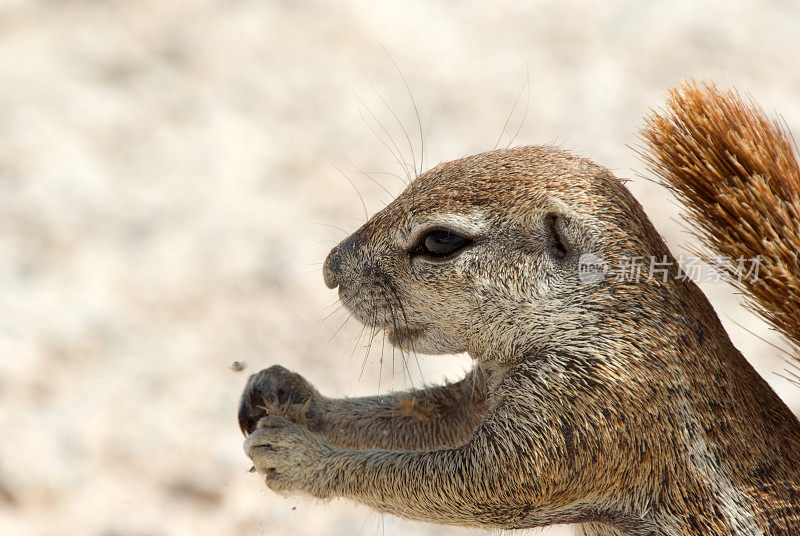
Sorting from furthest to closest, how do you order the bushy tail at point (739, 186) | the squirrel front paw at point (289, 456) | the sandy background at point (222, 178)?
1. the sandy background at point (222, 178)
2. the squirrel front paw at point (289, 456)
3. the bushy tail at point (739, 186)

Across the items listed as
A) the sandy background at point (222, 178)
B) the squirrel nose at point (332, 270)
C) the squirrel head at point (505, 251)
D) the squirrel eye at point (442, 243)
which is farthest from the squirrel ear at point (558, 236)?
the sandy background at point (222, 178)

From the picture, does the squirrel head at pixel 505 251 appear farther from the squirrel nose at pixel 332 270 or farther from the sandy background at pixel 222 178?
the sandy background at pixel 222 178

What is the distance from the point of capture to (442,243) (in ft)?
5.91

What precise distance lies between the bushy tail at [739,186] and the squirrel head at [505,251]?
145 millimetres

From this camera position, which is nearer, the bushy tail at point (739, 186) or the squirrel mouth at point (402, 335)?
the bushy tail at point (739, 186)

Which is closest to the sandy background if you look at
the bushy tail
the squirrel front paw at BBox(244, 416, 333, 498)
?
the squirrel front paw at BBox(244, 416, 333, 498)

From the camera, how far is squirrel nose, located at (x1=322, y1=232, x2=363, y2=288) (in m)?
1.96

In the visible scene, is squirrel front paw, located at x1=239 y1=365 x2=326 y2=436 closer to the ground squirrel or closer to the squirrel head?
the ground squirrel

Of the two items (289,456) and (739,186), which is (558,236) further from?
(289,456)

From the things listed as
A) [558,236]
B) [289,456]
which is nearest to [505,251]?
[558,236]

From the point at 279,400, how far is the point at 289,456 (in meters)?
0.24

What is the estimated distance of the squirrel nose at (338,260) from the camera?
196 cm

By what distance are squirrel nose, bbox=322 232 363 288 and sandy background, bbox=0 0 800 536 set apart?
981 millimetres

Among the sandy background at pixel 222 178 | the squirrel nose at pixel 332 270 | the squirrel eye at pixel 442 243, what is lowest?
the squirrel eye at pixel 442 243
